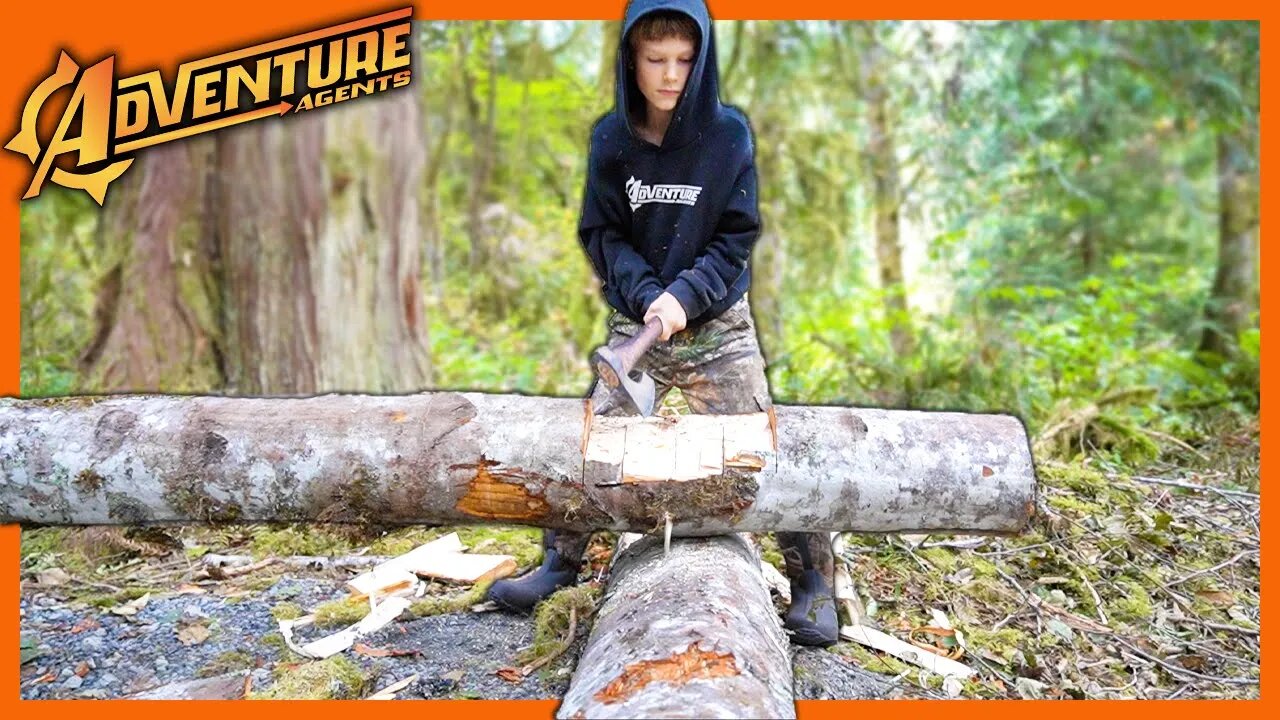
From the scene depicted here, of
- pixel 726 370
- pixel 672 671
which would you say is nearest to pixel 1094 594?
pixel 726 370

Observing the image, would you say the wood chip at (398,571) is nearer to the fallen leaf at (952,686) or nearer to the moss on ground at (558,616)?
the moss on ground at (558,616)

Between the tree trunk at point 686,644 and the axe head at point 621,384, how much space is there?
0.49 metres

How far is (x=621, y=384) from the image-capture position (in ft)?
9.84

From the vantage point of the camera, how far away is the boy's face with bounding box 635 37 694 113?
3.16 m

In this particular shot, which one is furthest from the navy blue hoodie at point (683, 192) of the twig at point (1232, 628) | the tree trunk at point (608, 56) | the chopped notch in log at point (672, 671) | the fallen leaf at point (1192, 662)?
the tree trunk at point (608, 56)

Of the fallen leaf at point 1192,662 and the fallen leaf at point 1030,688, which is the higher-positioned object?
the fallen leaf at point 1192,662

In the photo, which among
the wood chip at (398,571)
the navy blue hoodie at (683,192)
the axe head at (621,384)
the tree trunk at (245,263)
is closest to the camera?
the axe head at (621,384)

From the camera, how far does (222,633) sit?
3424 millimetres

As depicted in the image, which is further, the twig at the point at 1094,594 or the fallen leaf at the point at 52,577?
the fallen leaf at the point at 52,577

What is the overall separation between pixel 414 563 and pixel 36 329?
14.4 ft

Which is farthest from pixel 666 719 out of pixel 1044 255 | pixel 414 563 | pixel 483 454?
pixel 1044 255

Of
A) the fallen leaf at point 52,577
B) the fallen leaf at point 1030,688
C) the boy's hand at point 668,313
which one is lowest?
the fallen leaf at point 1030,688

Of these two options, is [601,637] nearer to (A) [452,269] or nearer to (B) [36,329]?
(B) [36,329]

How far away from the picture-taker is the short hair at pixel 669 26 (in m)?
3.18
